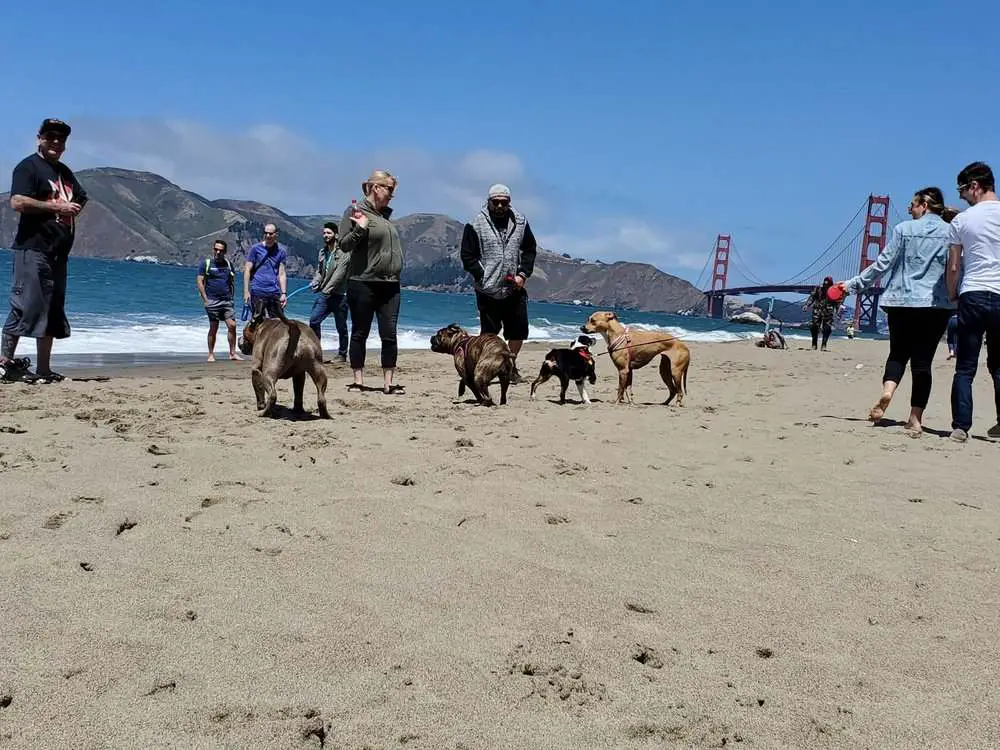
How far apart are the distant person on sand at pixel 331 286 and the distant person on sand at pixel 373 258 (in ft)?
6.86

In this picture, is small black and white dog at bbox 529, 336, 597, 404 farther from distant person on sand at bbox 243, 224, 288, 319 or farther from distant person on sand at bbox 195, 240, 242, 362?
distant person on sand at bbox 195, 240, 242, 362

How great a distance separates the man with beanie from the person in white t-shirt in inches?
135

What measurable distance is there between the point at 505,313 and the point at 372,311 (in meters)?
1.28

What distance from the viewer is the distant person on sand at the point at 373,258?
6.68m

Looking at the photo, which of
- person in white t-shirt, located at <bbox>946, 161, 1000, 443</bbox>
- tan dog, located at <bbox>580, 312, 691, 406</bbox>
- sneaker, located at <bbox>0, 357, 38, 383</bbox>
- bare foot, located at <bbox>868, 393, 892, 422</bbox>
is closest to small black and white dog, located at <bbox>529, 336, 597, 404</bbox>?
tan dog, located at <bbox>580, 312, 691, 406</bbox>

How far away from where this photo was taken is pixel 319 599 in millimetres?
2320

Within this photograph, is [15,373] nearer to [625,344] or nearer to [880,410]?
[625,344]

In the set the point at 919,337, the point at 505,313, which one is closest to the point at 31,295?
the point at 505,313

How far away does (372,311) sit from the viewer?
6.93 metres

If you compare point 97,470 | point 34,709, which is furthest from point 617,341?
point 34,709

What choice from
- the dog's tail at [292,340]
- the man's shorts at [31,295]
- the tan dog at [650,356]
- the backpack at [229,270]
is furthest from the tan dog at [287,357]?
the backpack at [229,270]

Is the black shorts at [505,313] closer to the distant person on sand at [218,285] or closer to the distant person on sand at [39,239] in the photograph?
the distant person on sand at [39,239]

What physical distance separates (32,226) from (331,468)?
4.33 m

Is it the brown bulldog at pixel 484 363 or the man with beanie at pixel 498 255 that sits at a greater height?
the man with beanie at pixel 498 255
